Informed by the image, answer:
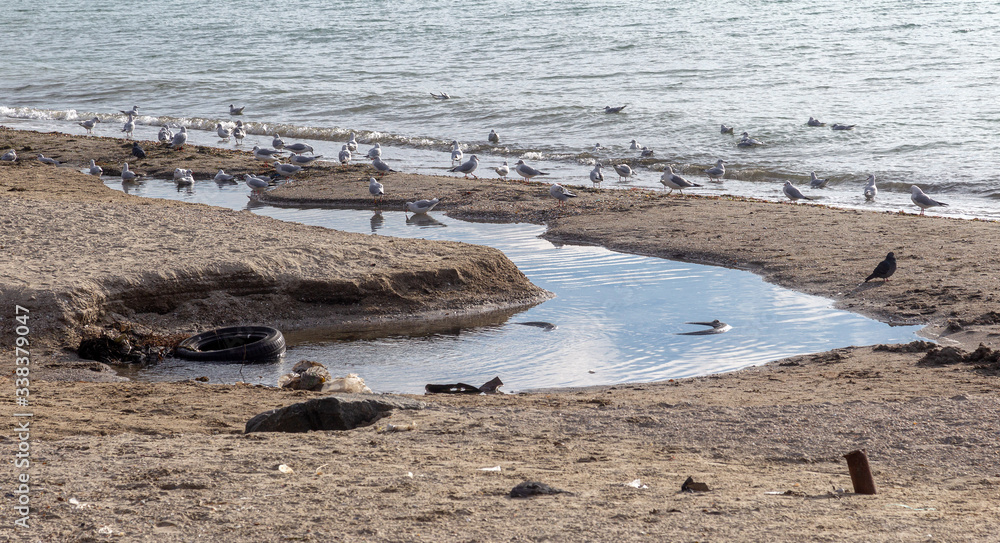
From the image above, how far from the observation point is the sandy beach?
146 inches

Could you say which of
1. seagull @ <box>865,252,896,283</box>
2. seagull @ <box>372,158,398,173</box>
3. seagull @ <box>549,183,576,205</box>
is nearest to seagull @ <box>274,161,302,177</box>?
seagull @ <box>372,158,398,173</box>

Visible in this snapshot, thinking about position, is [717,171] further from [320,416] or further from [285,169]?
[320,416]

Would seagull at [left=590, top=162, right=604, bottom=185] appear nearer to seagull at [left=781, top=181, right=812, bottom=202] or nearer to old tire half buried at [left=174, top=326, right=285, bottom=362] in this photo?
seagull at [left=781, top=181, right=812, bottom=202]

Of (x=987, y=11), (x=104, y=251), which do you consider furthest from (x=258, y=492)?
(x=987, y=11)

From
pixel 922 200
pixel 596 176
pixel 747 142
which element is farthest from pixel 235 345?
pixel 747 142

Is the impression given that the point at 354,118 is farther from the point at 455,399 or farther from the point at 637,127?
the point at 455,399

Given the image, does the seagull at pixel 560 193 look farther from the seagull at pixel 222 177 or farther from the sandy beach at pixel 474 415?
the seagull at pixel 222 177

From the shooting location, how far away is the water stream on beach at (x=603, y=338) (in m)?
7.54

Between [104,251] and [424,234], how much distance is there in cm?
490

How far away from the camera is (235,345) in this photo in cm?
818

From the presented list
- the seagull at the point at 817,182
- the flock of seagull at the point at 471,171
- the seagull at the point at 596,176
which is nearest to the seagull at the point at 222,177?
the flock of seagull at the point at 471,171

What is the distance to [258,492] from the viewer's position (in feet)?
13.2

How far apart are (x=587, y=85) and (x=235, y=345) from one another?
2524 centimetres

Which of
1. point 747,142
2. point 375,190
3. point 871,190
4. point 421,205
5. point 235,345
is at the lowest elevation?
point 235,345
